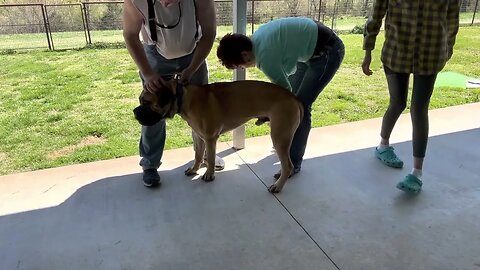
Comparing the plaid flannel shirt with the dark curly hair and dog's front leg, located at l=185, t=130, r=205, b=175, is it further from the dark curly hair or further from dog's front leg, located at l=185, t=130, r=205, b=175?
dog's front leg, located at l=185, t=130, r=205, b=175

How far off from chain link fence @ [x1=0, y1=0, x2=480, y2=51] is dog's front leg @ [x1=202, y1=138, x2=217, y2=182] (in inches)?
177

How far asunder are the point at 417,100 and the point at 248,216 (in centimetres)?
137

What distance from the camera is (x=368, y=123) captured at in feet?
13.0

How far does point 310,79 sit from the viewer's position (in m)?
2.79

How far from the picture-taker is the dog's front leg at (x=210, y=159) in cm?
273

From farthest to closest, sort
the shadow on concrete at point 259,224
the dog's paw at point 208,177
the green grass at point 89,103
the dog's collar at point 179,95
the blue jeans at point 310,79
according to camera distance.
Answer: the green grass at point 89,103
the dog's paw at point 208,177
the blue jeans at point 310,79
the dog's collar at point 179,95
the shadow on concrete at point 259,224

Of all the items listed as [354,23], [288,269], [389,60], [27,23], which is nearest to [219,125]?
[288,269]

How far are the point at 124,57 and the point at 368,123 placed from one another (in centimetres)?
462

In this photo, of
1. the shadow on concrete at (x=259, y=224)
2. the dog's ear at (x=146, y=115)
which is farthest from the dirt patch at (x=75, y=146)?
the dog's ear at (x=146, y=115)

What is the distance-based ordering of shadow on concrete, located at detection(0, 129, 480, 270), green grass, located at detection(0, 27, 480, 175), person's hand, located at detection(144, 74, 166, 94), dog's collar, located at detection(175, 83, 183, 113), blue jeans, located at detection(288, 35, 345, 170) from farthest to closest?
green grass, located at detection(0, 27, 480, 175), blue jeans, located at detection(288, 35, 345, 170), dog's collar, located at detection(175, 83, 183, 113), person's hand, located at detection(144, 74, 166, 94), shadow on concrete, located at detection(0, 129, 480, 270)

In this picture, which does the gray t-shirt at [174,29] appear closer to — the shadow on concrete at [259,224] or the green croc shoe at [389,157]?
the shadow on concrete at [259,224]

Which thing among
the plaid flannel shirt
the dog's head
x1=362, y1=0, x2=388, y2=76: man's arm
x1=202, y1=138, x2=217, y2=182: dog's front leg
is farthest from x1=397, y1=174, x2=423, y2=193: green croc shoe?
the dog's head

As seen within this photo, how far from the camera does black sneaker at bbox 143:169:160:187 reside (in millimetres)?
2808

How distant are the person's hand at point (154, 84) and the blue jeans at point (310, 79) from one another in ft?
3.28
